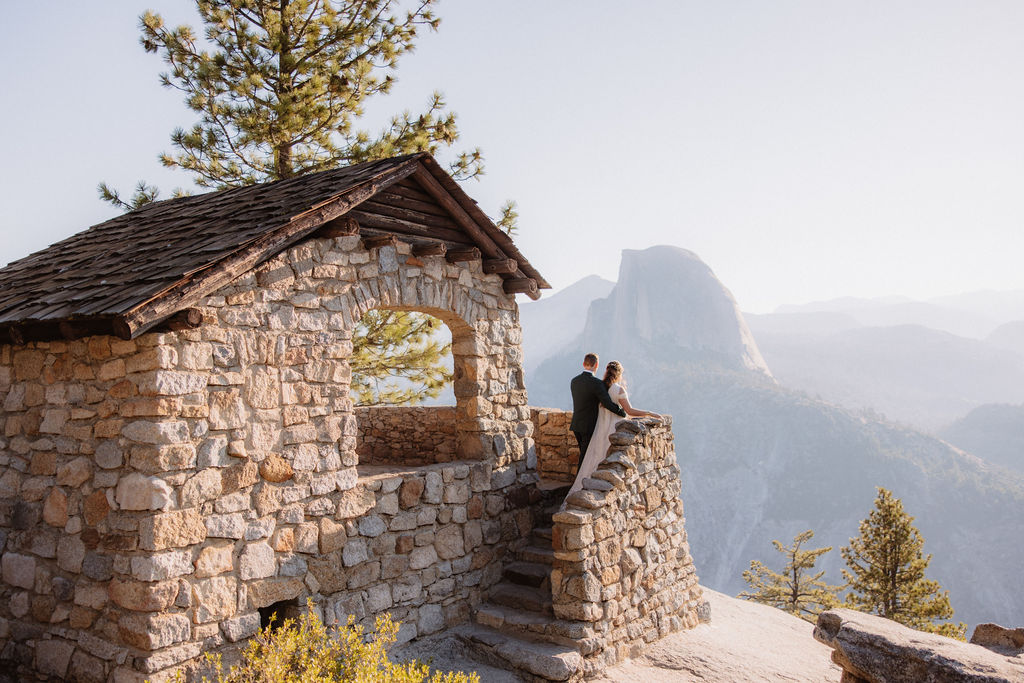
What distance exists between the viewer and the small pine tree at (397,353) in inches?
489

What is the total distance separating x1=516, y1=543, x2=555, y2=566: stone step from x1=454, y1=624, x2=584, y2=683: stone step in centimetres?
93

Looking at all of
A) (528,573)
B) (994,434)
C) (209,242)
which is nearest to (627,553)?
(528,573)

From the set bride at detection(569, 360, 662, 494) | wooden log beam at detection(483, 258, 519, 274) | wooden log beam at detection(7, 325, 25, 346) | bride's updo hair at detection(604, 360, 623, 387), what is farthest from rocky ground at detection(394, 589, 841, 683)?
wooden log beam at detection(7, 325, 25, 346)

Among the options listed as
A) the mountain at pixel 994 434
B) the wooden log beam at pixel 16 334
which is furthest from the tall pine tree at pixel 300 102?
the mountain at pixel 994 434

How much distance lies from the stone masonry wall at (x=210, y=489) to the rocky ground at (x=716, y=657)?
1.21ft

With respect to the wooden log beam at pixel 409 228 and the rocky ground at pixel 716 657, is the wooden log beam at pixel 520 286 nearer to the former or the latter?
the wooden log beam at pixel 409 228

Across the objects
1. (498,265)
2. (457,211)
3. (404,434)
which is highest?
(457,211)

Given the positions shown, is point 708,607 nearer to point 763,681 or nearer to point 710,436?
point 763,681

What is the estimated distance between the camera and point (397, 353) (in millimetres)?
12766

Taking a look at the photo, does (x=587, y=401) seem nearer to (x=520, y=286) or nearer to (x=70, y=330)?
(x=520, y=286)

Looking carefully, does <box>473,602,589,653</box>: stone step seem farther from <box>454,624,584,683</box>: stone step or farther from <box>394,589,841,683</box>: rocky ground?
<box>394,589,841,683</box>: rocky ground

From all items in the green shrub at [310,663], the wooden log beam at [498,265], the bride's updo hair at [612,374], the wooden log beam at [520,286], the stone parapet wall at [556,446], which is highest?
the wooden log beam at [498,265]

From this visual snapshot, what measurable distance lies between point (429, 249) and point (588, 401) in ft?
8.19

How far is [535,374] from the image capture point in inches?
3991
